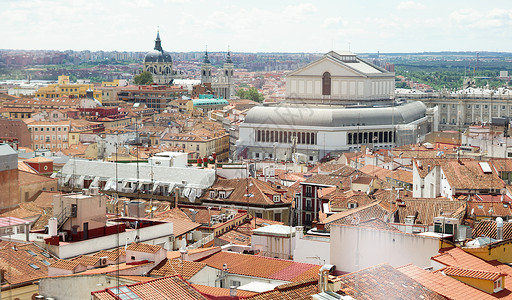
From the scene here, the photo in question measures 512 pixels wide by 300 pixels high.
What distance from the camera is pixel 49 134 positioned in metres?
44.1

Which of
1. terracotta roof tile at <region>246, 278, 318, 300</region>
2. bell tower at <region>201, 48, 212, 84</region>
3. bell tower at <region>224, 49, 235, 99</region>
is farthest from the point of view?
bell tower at <region>201, 48, 212, 84</region>

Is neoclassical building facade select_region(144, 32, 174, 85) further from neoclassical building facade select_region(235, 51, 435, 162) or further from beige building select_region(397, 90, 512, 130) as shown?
neoclassical building facade select_region(235, 51, 435, 162)

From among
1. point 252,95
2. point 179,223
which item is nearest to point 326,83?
point 179,223

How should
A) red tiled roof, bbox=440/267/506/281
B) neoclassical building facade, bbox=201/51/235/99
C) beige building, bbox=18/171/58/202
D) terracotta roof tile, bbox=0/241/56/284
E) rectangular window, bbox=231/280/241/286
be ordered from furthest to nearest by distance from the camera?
1. neoclassical building facade, bbox=201/51/235/99
2. beige building, bbox=18/171/58/202
3. rectangular window, bbox=231/280/241/286
4. terracotta roof tile, bbox=0/241/56/284
5. red tiled roof, bbox=440/267/506/281

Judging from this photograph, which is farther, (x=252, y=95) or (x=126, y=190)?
(x=252, y=95)

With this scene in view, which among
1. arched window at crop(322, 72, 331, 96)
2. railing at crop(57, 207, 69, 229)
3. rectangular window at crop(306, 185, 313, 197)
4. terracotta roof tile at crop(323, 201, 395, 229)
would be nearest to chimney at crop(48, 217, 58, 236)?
railing at crop(57, 207, 69, 229)

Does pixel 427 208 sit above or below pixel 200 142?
above

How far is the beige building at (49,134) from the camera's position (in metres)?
43.4

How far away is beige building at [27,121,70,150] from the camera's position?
4344 cm

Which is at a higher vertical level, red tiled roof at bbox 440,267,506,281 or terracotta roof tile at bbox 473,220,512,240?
red tiled roof at bbox 440,267,506,281

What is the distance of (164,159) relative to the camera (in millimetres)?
24594

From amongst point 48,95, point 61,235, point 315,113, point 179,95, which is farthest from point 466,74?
point 61,235

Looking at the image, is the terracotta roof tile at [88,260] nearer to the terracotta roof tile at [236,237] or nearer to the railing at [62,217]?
the railing at [62,217]

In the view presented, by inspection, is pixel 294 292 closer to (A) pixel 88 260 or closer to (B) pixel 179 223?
(A) pixel 88 260
